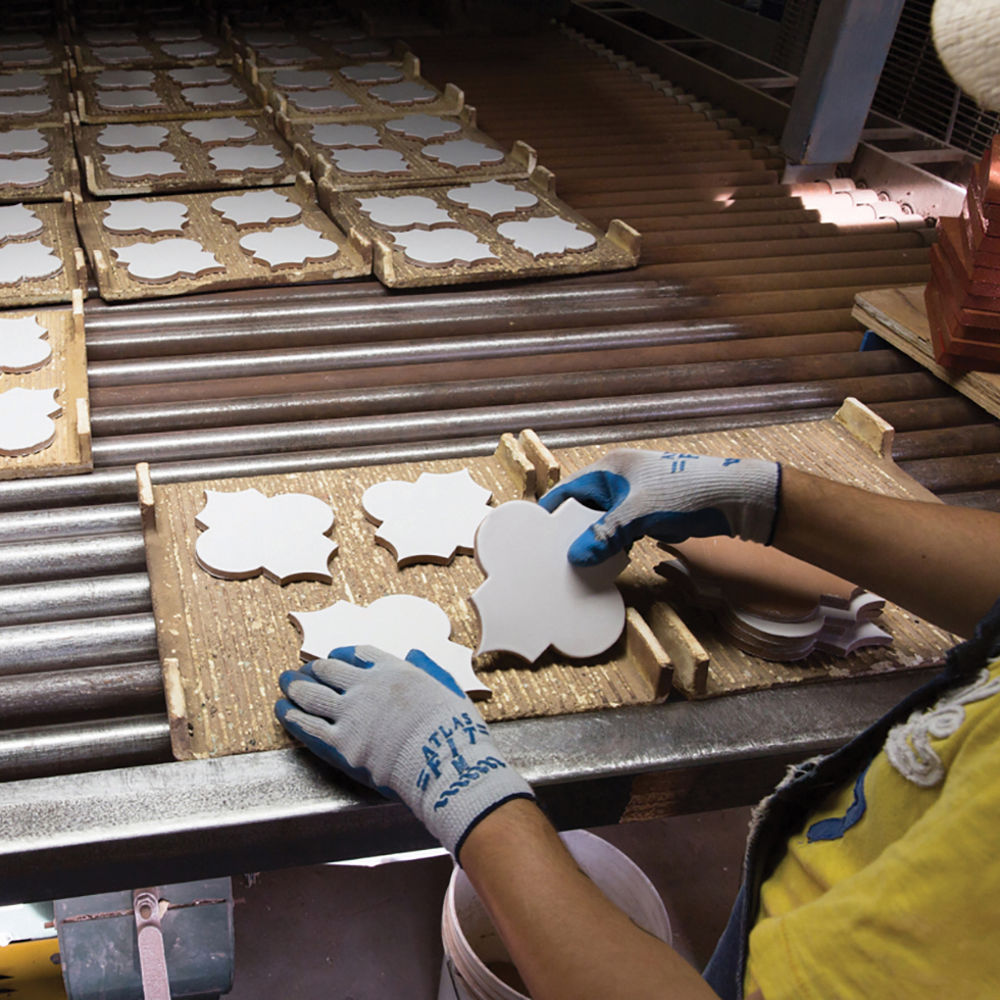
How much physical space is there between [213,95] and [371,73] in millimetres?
937

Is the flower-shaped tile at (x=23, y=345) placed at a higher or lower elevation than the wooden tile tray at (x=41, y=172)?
higher

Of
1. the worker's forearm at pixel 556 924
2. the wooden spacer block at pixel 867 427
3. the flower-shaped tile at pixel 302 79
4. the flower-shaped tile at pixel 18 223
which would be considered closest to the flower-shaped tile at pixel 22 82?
the flower-shaped tile at pixel 302 79

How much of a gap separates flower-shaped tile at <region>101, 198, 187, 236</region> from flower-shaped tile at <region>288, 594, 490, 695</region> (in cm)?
221

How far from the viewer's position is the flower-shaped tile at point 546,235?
3.54 metres

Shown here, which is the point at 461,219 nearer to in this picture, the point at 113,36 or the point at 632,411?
the point at 632,411

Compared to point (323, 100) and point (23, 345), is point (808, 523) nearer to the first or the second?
point (23, 345)

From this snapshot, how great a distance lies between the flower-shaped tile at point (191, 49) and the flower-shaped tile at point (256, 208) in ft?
8.29

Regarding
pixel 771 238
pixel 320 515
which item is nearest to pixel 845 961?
pixel 320 515

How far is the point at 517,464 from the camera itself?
2299 mm

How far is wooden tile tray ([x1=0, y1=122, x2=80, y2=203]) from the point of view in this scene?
3.75 m

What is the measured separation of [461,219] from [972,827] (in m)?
3.24

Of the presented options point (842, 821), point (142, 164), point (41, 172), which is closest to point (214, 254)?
point (142, 164)

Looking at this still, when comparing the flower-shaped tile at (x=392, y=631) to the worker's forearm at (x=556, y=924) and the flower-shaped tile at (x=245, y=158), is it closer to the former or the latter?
the worker's forearm at (x=556, y=924)

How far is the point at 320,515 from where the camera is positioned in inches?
83.0
